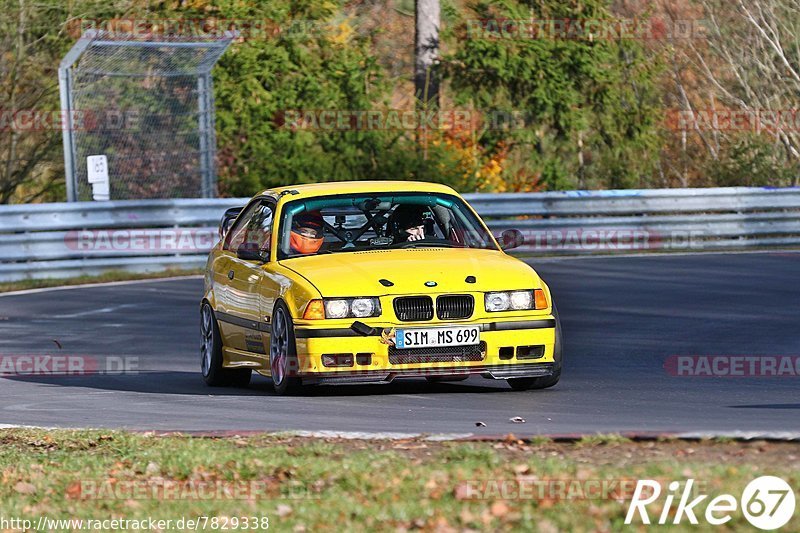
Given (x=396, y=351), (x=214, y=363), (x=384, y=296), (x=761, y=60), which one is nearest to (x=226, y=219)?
(x=214, y=363)

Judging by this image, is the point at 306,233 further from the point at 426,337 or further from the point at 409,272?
the point at 426,337

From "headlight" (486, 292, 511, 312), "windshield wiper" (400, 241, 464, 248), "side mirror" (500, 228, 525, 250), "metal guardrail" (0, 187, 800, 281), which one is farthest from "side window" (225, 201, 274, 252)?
"metal guardrail" (0, 187, 800, 281)

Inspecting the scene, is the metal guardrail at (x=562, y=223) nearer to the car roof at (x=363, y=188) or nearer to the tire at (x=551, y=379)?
the car roof at (x=363, y=188)

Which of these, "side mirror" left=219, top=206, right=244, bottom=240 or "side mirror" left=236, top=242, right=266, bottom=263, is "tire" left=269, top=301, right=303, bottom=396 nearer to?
"side mirror" left=236, top=242, right=266, bottom=263

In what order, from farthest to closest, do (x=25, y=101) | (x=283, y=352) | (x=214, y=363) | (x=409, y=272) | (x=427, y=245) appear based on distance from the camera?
(x=25, y=101), (x=214, y=363), (x=427, y=245), (x=283, y=352), (x=409, y=272)

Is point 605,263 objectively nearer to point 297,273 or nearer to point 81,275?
point 81,275

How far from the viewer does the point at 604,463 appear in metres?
7.28

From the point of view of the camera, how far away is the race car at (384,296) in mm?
10461

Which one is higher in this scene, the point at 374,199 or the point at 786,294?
the point at 374,199

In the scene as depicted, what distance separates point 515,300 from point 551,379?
27.0 inches

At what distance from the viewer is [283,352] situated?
35.8 feet

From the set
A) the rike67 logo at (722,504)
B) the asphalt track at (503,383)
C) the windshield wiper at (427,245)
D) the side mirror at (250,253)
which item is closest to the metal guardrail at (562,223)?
the asphalt track at (503,383)

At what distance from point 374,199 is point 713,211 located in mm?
16746

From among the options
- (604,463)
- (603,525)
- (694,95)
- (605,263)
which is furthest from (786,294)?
(694,95)
